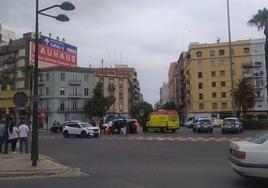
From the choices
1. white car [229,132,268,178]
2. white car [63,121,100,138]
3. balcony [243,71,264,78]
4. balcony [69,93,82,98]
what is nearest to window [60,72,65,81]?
balcony [69,93,82,98]

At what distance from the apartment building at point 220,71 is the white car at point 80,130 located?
6538 cm

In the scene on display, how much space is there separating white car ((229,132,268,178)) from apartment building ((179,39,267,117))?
94.6 m

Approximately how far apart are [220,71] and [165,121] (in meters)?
57.3

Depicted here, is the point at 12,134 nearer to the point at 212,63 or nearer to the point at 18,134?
the point at 18,134

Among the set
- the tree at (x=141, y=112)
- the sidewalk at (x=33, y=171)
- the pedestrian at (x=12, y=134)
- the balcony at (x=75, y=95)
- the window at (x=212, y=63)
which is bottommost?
the sidewalk at (x=33, y=171)

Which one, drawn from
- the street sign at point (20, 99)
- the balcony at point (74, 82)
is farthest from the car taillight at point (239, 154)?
the balcony at point (74, 82)

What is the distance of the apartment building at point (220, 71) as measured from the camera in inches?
4112

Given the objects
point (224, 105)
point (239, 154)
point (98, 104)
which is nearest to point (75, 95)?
point (98, 104)

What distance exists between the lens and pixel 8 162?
17.3 m

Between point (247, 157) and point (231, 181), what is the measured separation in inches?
61.1

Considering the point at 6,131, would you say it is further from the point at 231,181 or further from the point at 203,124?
the point at 203,124

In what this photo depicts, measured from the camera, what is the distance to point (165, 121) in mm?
52438

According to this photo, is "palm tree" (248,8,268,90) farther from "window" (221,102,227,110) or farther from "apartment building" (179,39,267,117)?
"window" (221,102,227,110)

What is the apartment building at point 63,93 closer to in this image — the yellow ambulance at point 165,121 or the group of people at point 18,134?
the yellow ambulance at point 165,121
